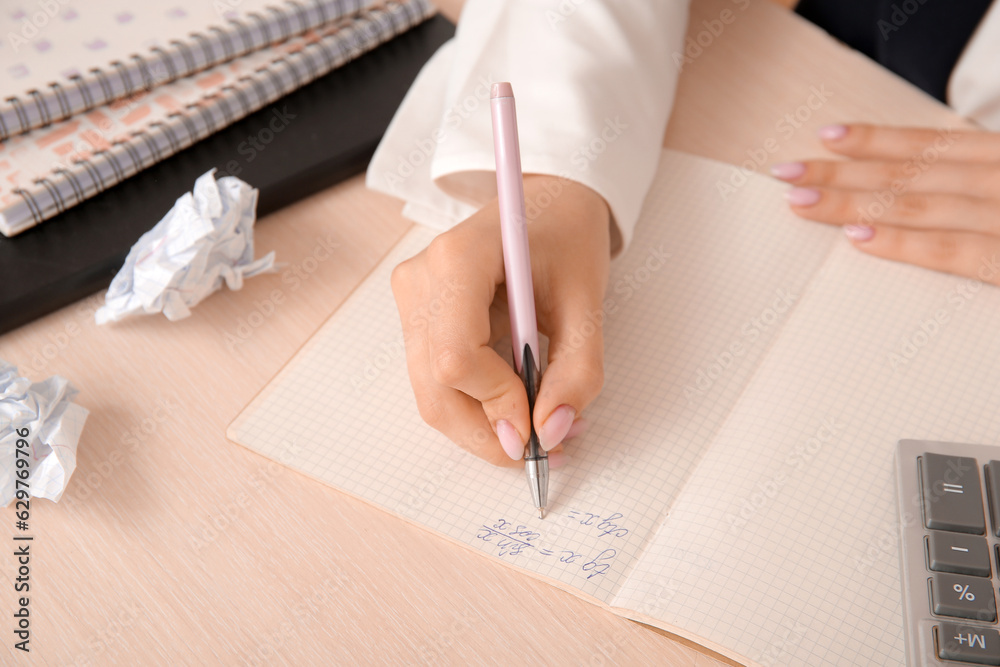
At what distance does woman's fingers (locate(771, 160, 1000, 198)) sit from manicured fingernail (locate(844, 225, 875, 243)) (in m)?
0.05

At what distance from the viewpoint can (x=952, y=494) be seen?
449 millimetres

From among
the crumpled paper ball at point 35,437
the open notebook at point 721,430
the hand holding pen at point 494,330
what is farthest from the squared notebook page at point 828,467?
the crumpled paper ball at point 35,437

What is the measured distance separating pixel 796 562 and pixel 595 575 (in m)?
0.12

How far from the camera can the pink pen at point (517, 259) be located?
44 centimetres

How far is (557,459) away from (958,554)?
24 cm

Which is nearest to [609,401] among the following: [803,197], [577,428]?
[577,428]

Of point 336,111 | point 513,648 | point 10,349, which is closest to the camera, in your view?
point 513,648

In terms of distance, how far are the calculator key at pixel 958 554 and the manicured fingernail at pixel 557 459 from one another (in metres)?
0.22

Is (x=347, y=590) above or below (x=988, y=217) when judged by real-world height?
below

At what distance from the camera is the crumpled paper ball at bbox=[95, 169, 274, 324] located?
0.52 metres

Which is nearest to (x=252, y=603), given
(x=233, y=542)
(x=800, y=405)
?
(x=233, y=542)

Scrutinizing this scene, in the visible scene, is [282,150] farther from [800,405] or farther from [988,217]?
[988,217]

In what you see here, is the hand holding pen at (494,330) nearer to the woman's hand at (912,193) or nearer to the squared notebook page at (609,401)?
the squared notebook page at (609,401)

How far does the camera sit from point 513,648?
421mm
